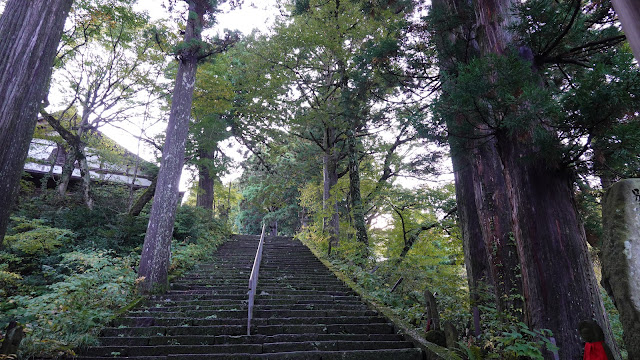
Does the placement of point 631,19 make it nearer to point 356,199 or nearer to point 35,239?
point 356,199

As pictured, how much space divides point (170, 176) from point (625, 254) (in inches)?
307

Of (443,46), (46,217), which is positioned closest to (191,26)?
(443,46)

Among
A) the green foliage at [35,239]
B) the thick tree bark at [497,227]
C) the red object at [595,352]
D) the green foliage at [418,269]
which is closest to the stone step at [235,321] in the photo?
the green foliage at [418,269]

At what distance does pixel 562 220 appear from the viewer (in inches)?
130

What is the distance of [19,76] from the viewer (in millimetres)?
3680

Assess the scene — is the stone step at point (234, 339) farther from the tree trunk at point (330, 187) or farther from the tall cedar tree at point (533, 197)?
the tree trunk at point (330, 187)

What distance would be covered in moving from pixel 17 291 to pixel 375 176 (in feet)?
40.3

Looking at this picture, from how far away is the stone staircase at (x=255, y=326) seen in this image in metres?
4.50

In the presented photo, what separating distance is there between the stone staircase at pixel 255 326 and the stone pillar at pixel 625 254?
265 centimetres

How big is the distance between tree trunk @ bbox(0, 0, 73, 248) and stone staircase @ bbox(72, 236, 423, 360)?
246cm

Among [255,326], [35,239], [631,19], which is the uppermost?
[631,19]

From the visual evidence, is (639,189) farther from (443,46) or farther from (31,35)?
(31,35)

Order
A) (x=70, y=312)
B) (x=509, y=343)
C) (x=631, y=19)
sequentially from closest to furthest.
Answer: (x=631, y=19) → (x=509, y=343) → (x=70, y=312)

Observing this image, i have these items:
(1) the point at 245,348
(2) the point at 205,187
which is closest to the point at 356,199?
(1) the point at 245,348
